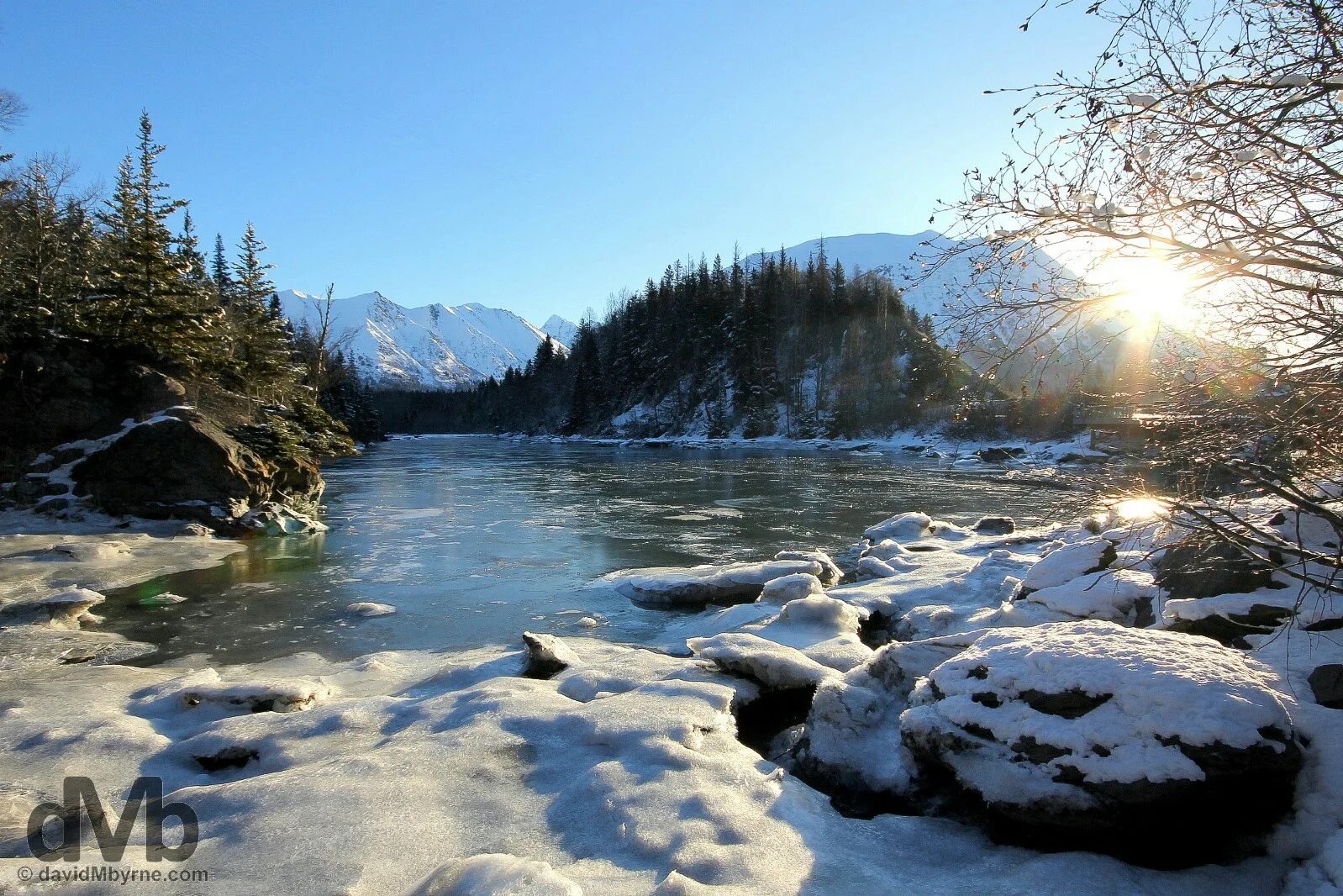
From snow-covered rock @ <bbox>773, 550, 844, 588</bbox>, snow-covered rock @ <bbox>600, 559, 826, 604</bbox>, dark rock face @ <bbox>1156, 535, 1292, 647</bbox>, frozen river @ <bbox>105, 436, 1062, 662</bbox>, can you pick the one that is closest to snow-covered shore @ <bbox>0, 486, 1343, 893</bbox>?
dark rock face @ <bbox>1156, 535, 1292, 647</bbox>

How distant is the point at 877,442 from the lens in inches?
2297

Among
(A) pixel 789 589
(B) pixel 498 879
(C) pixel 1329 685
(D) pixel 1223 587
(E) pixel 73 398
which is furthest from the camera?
(E) pixel 73 398

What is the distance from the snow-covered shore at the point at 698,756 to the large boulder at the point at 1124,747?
0.06ft

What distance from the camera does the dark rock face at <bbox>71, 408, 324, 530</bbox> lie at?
14227mm

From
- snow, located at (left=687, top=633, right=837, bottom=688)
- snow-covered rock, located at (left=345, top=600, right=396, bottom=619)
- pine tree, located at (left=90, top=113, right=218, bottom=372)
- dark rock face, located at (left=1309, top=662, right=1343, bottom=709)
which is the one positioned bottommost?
snow-covered rock, located at (left=345, top=600, right=396, bottom=619)

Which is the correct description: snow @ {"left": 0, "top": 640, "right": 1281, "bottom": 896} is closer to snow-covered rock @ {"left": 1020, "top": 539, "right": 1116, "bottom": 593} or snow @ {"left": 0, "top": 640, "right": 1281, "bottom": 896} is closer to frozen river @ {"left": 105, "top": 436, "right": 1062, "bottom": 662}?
frozen river @ {"left": 105, "top": 436, "right": 1062, "bottom": 662}

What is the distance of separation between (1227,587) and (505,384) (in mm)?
115515

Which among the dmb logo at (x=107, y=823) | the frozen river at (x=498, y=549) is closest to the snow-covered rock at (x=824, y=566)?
Result: the frozen river at (x=498, y=549)

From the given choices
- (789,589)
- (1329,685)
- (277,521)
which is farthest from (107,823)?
(277,521)

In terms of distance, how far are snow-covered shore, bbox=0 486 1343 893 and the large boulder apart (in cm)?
2

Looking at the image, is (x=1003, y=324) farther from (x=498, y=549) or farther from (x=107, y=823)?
(x=498, y=549)

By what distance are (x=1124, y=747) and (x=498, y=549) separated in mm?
12081

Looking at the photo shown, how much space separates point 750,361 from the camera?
75.1 meters

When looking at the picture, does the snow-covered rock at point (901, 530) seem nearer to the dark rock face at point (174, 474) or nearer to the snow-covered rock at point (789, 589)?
the snow-covered rock at point (789, 589)
